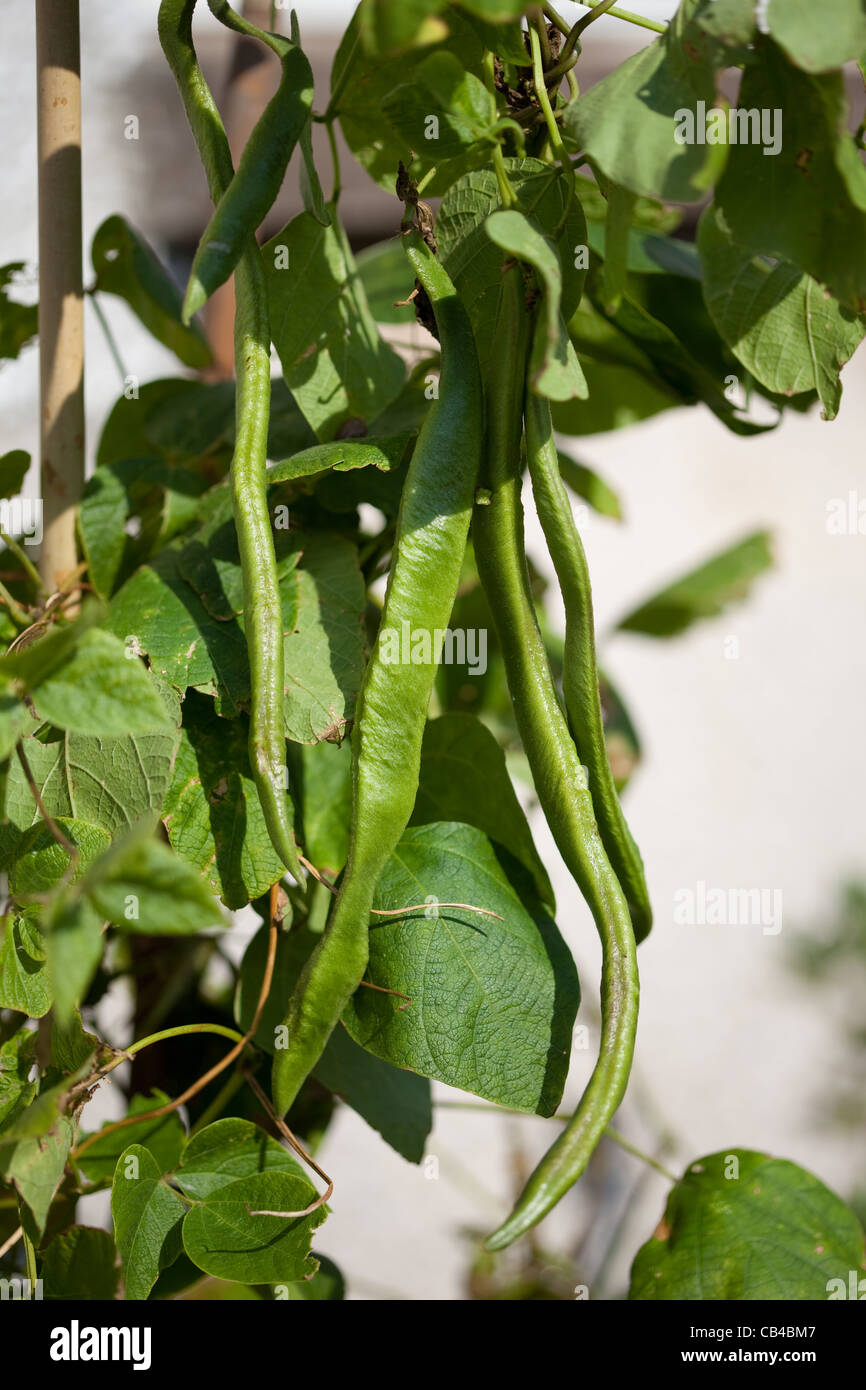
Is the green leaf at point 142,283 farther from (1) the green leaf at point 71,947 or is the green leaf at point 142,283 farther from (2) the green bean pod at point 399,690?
(1) the green leaf at point 71,947

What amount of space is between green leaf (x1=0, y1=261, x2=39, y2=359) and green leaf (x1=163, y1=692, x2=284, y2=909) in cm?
27

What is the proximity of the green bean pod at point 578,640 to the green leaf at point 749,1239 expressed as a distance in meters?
0.18

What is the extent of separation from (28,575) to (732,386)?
1.21ft

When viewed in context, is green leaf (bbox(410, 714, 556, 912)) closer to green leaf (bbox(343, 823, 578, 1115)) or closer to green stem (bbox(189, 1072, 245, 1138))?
green leaf (bbox(343, 823, 578, 1115))

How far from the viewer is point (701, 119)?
1.02ft

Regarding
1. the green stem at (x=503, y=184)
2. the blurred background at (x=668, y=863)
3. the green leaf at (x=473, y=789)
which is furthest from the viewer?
the blurred background at (x=668, y=863)

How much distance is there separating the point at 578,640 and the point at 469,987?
135 millimetres

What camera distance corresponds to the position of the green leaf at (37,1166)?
1.01ft

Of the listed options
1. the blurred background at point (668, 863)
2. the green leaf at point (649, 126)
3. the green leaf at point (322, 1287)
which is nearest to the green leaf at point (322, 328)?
the green leaf at point (649, 126)

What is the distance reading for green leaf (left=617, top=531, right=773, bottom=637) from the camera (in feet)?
2.68

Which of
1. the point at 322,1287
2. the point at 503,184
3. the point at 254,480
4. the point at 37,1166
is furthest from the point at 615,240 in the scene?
the point at 322,1287

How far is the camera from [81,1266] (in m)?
0.40

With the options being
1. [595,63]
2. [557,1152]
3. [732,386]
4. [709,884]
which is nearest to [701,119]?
[732,386]

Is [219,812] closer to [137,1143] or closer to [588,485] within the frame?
[137,1143]
